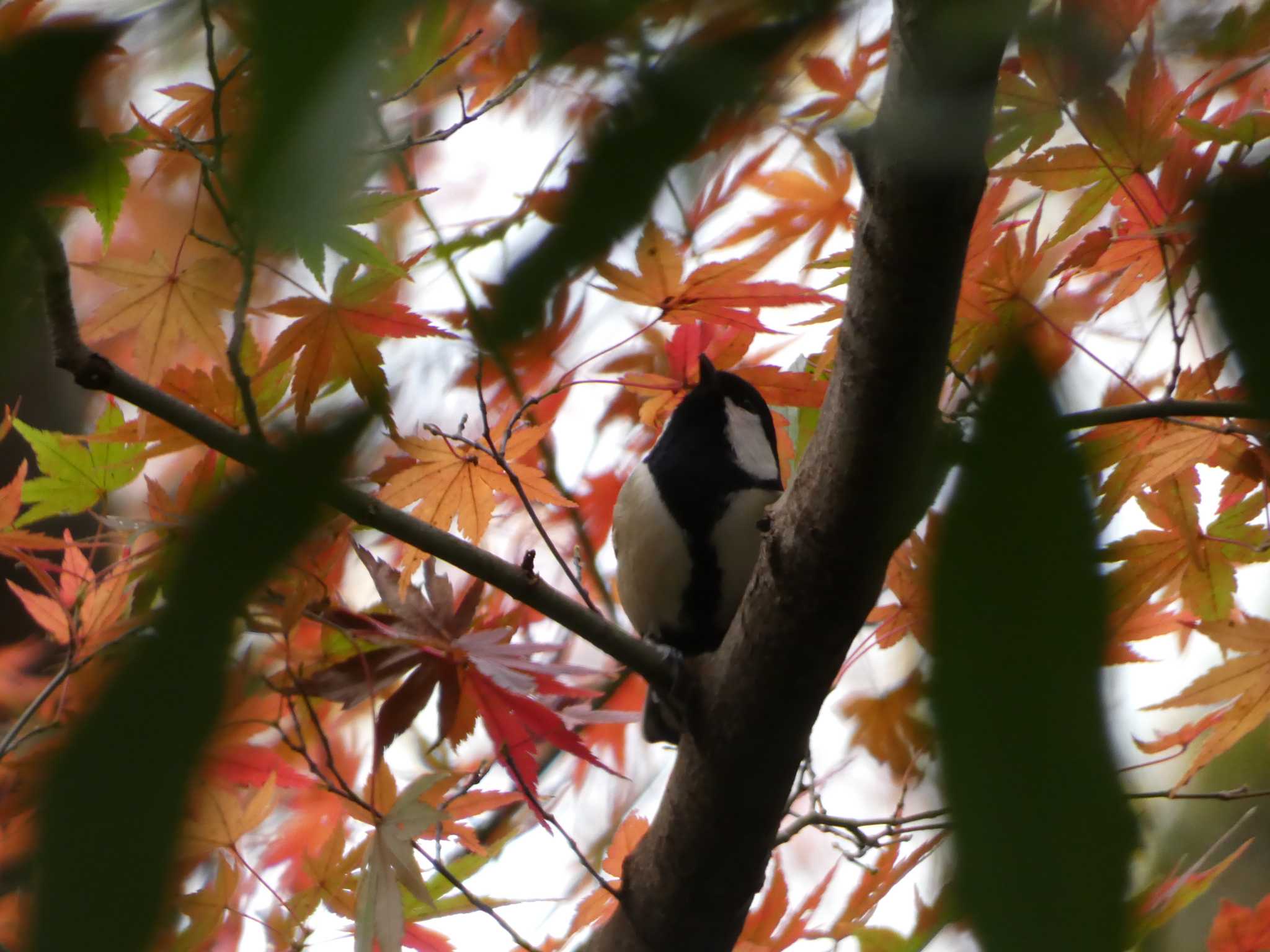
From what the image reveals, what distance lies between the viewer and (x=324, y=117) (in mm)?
167

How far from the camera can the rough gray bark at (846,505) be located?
7.7 inches

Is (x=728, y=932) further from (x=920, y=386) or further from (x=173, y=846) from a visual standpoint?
(x=173, y=846)

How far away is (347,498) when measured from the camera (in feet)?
0.72

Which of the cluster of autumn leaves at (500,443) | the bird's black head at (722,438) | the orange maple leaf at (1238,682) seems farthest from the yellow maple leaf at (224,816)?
the orange maple leaf at (1238,682)

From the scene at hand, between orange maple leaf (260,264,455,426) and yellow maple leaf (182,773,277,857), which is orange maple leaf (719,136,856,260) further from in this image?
yellow maple leaf (182,773,277,857)

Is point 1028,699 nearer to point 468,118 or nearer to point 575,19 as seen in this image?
point 575,19

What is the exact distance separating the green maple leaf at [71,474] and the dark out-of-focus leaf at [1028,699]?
1.22 meters

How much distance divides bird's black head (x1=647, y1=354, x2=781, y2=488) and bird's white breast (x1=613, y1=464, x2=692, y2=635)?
65mm

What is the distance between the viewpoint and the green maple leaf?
4.20ft

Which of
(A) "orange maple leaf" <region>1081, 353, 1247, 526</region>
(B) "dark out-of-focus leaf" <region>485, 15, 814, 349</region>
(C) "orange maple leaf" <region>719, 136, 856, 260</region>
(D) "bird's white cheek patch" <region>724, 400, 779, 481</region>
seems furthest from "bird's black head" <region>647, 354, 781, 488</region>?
(B) "dark out-of-focus leaf" <region>485, 15, 814, 349</region>

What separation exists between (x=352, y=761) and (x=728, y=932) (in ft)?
3.58

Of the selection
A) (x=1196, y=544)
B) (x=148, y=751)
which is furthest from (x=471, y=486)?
(x=148, y=751)

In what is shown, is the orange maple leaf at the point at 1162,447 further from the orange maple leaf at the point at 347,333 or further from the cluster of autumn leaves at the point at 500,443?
the orange maple leaf at the point at 347,333

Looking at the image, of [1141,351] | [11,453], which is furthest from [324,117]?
[11,453]
